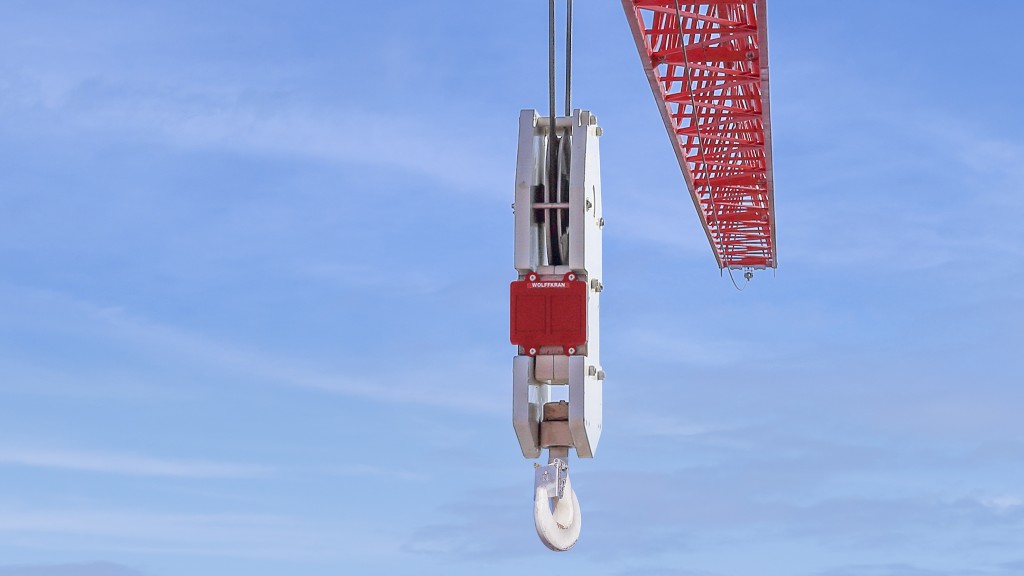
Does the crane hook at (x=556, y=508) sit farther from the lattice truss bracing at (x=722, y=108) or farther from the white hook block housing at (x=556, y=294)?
the lattice truss bracing at (x=722, y=108)

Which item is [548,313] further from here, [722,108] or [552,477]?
[722,108]

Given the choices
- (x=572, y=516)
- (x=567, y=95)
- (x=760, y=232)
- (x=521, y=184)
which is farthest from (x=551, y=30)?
(x=760, y=232)

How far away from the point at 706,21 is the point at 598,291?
8.44m

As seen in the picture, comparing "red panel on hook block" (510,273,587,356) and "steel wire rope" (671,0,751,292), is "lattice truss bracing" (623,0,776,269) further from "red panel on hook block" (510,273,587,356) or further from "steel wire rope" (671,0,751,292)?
"red panel on hook block" (510,273,587,356)

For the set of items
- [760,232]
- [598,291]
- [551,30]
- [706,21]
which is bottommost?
[598,291]

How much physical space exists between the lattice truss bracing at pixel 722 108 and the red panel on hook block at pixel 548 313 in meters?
8.20

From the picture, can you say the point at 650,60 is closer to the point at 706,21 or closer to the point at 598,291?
the point at 706,21

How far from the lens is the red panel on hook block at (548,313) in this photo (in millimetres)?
12141

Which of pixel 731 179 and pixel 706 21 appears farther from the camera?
pixel 731 179

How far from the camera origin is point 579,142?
12555 millimetres

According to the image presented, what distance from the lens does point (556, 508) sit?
12.4m

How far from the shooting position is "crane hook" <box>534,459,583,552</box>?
11.9 metres

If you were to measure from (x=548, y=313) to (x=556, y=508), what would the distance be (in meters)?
1.71

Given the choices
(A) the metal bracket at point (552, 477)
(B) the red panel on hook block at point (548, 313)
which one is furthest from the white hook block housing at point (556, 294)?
(A) the metal bracket at point (552, 477)
